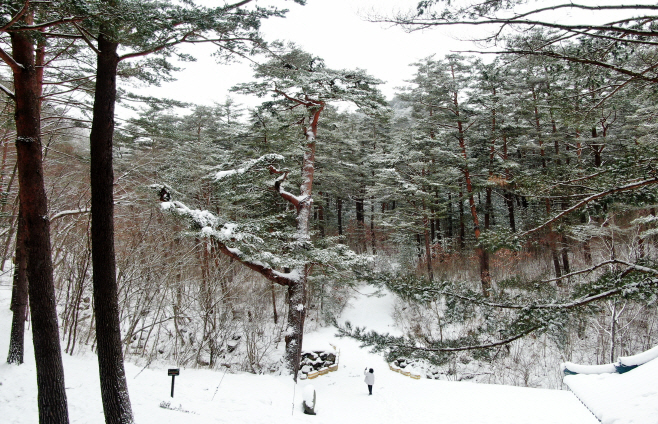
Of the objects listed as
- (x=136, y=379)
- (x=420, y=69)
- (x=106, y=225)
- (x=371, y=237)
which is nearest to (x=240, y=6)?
(x=106, y=225)

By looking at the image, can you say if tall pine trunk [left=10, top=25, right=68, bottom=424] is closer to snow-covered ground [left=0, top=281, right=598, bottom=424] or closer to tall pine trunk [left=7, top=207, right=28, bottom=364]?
snow-covered ground [left=0, top=281, right=598, bottom=424]

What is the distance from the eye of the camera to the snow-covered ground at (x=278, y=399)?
5.70 m

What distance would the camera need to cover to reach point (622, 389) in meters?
3.96

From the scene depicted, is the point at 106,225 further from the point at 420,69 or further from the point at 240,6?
the point at 420,69

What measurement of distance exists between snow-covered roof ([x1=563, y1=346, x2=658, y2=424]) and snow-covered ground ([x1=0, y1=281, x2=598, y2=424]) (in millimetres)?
3022

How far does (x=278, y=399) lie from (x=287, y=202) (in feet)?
22.8

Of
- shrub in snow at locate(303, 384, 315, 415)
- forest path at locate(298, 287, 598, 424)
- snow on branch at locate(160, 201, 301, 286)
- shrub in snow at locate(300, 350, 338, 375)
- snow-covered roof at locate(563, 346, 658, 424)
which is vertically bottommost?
forest path at locate(298, 287, 598, 424)

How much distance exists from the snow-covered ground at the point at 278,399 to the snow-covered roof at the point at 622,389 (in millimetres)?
3022

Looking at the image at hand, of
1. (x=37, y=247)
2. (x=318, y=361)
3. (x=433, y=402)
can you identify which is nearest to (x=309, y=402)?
(x=433, y=402)

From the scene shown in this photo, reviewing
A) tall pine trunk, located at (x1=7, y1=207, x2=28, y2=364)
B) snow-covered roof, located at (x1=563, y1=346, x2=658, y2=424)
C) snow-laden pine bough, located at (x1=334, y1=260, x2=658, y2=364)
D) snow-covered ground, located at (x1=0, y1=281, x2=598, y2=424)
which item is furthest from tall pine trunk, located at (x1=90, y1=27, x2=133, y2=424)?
snow-covered roof, located at (x1=563, y1=346, x2=658, y2=424)

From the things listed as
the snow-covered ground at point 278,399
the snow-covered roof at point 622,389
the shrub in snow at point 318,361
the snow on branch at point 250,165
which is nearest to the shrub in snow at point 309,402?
the snow-covered ground at point 278,399

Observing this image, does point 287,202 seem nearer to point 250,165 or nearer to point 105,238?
point 250,165

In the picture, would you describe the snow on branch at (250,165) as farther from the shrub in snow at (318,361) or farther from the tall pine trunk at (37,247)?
the shrub in snow at (318,361)

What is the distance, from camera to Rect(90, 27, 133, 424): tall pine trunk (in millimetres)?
4035
